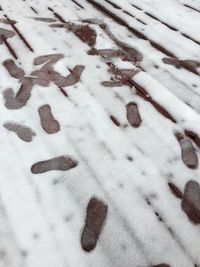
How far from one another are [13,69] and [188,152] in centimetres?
116

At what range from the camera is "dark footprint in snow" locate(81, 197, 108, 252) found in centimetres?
112

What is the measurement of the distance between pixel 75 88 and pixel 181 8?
144 centimetres

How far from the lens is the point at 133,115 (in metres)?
1.66

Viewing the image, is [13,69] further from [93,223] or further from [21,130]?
[93,223]

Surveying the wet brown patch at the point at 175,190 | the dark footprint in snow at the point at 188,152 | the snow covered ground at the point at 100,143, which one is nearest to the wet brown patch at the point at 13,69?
the snow covered ground at the point at 100,143

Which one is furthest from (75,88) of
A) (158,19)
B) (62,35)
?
(158,19)

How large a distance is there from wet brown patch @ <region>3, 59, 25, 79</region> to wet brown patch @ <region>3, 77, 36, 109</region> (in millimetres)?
70

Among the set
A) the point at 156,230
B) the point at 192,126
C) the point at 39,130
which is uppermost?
the point at 192,126

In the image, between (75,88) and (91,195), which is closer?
(91,195)

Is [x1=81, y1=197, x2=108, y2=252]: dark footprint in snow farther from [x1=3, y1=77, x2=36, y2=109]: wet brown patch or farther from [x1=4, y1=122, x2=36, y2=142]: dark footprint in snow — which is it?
[x1=3, y1=77, x2=36, y2=109]: wet brown patch

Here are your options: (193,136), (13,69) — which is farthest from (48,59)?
(193,136)

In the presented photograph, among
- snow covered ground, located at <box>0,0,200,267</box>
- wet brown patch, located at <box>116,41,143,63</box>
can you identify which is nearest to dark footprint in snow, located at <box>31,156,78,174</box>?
snow covered ground, located at <box>0,0,200,267</box>

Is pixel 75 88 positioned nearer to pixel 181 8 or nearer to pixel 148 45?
pixel 148 45

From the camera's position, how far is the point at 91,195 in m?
1.27
